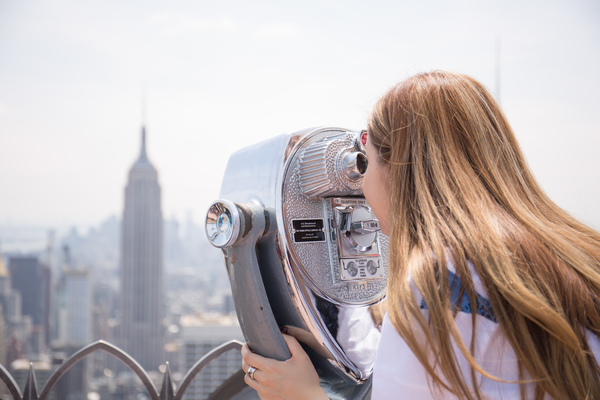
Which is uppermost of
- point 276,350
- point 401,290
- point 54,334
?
point 401,290

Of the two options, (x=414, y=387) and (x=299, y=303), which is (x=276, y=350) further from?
(x=414, y=387)

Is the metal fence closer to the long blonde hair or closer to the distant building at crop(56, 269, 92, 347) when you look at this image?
the long blonde hair

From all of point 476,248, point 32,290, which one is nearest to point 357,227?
point 476,248

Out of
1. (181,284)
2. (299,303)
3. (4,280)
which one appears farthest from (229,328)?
(181,284)

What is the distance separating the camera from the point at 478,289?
1.72 ft

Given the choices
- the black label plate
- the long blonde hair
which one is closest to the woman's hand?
the black label plate

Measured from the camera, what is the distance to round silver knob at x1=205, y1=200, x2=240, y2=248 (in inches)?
34.3

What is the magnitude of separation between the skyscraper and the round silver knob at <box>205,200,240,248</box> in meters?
43.4

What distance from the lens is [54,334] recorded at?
33.9 meters

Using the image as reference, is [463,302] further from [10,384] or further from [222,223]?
[10,384]

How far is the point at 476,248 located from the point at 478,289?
0.15 feet

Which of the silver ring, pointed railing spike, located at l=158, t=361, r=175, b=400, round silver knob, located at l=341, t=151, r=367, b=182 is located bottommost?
pointed railing spike, located at l=158, t=361, r=175, b=400

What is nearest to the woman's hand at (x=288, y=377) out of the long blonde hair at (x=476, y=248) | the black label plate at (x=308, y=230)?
the black label plate at (x=308, y=230)

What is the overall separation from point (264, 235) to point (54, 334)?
3886 centimetres
